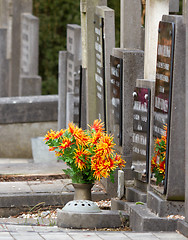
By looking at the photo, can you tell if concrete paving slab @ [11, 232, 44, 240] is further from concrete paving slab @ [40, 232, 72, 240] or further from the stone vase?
the stone vase

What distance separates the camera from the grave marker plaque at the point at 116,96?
9.45 meters

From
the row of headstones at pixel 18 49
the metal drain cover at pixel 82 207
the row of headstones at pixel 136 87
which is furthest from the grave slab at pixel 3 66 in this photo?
the metal drain cover at pixel 82 207

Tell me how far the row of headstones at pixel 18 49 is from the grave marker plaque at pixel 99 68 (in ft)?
22.5

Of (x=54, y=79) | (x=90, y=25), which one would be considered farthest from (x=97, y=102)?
(x=54, y=79)

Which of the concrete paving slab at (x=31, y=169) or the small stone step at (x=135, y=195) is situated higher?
the small stone step at (x=135, y=195)

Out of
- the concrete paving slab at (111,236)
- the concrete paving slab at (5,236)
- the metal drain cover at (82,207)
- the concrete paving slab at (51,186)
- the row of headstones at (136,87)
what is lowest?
the concrete paving slab at (51,186)

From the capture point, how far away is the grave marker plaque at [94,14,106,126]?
10.4 meters

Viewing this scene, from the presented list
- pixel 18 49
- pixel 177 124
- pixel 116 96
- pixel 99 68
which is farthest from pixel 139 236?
pixel 18 49

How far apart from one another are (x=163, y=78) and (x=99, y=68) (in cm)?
293

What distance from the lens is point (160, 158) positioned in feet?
26.2

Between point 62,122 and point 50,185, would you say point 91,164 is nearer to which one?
point 50,185

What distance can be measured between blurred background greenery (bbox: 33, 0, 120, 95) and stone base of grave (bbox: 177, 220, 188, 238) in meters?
13.1

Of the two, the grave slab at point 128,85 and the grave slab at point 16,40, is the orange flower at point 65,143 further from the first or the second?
the grave slab at point 16,40

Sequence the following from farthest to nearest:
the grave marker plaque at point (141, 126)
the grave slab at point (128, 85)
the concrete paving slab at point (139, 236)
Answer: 1. the grave slab at point (128, 85)
2. the grave marker plaque at point (141, 126)
3. the concrete paving slab at point (139, 236)
